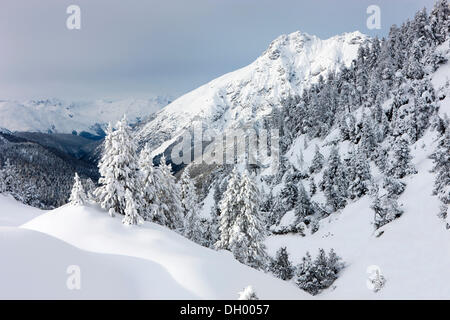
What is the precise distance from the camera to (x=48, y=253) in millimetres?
11242

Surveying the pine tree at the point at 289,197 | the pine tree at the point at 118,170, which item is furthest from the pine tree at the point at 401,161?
the pine tree at the point at 118,170

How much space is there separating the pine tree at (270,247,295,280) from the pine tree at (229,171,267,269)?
163 inches

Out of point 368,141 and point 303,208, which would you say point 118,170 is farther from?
point 368,141

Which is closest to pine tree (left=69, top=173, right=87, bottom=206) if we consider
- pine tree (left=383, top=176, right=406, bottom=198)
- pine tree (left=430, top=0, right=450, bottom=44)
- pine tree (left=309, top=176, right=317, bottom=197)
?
pine tree (left=383, top=176, right=406, bottom=198)

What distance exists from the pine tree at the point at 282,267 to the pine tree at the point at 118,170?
16.8 m

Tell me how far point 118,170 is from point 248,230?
1242 cm

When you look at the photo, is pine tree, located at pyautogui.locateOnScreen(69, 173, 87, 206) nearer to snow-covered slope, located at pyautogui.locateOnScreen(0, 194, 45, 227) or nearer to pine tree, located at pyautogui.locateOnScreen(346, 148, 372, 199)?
snow-covered slope, located at pyautogui.locateOnScreen(0, 194, 45, 227)

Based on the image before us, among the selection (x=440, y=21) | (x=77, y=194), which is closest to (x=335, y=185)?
(x=77, y=194)

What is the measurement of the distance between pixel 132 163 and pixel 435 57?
212 feet

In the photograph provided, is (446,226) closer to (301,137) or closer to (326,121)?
(326,121)

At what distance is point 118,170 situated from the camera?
20984mm

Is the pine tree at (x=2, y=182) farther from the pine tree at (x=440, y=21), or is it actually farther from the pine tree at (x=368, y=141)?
the pine tree at (x=440, y=21)
